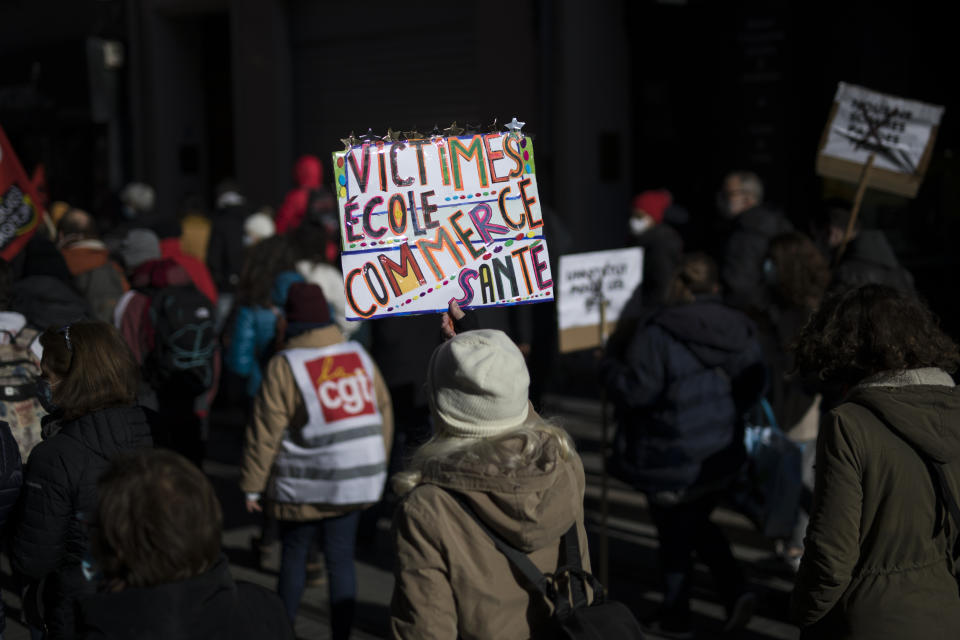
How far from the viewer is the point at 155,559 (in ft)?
7.34

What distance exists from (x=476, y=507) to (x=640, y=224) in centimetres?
620

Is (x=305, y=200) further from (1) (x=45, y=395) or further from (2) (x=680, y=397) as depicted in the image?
(1) (x=45, y=395)

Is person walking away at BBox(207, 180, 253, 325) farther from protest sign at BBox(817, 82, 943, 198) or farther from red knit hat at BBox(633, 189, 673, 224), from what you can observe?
protest sign at BBox(817, 82, 943, 198)

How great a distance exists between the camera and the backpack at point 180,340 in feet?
18.8

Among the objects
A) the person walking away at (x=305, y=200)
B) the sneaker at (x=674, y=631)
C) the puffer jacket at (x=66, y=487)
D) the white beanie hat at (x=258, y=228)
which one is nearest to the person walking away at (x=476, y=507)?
the puffer jacket at (x=66, y=487)

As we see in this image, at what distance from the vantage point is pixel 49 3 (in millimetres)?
16750

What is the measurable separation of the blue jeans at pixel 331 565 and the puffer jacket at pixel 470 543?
2044 mm

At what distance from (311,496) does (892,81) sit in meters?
7.57

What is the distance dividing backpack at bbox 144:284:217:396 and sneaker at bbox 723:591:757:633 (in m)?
2.93

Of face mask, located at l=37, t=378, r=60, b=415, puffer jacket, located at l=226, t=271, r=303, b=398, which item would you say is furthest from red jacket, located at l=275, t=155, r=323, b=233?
face mask, located at l=37, t=378, r=60, b=415

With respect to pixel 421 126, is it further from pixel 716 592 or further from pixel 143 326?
pixel 716 592

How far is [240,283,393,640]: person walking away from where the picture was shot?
181 inches

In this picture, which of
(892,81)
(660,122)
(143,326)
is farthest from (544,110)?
(143,326)

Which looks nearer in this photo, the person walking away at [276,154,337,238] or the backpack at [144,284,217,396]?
the backpack at [144,284,217,396]
